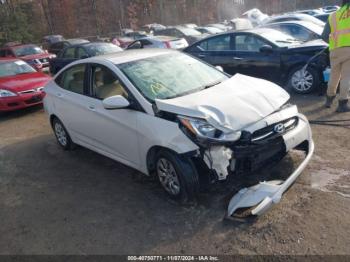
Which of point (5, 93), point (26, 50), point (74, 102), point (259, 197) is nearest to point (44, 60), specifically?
point (26, 50)

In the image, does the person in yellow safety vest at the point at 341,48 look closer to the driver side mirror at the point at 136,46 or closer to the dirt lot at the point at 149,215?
the dirt lot at the point at 149,215

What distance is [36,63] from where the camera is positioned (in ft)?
47.0

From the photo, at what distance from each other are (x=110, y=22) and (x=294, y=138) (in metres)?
39.8

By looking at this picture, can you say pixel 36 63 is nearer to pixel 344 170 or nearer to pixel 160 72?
pixel 160 72

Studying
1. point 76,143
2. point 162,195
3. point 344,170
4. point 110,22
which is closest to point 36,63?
point 76,143

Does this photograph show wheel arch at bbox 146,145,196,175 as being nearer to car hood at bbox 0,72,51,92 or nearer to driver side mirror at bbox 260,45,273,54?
driver side mirror at bbox 260,45,273,54

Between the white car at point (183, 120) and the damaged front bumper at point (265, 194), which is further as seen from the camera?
the white car at point (183, 120)

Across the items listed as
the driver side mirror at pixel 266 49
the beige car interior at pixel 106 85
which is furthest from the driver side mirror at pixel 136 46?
the beige car interior at pixel 106 85

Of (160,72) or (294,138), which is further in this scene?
(160,72)

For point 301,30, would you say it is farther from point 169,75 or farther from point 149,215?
point 149,215

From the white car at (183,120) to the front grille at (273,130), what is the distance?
1 cm

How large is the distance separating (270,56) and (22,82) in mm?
6186

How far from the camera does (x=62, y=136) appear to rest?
19.2ft

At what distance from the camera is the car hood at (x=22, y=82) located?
8633 mm
